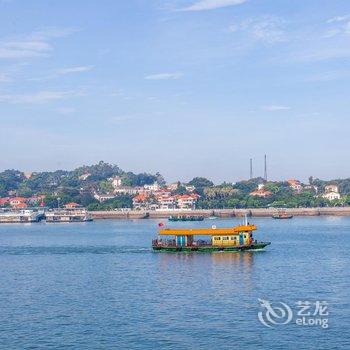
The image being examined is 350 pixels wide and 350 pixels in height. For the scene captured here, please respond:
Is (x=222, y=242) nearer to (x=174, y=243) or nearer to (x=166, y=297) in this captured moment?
(x=174, y=243)

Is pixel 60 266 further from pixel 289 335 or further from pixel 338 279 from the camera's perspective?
pixel 289 335

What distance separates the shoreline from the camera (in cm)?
17088

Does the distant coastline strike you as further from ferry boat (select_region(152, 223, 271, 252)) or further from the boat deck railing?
ferry boat (select_region(152, 223, 271, 252))

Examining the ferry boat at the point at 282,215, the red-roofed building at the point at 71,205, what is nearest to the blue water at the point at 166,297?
the ferry boat at the point at 282,215

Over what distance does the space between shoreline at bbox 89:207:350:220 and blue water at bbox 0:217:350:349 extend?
101 metres

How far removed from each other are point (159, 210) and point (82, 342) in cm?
15041

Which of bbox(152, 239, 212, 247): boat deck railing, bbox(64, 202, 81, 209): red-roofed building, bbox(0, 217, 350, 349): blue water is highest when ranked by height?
bbox(64, 202, 81, 209): red-roofed building

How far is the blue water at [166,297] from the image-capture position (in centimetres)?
3278

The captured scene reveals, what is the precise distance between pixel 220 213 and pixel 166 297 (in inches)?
5287

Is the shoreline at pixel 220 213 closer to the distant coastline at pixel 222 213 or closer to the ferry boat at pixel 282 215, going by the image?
the distant coastline at pixel 222 213

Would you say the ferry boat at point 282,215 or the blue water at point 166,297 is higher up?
the ferry boat at point 282,215

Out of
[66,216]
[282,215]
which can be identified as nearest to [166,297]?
[282,215]

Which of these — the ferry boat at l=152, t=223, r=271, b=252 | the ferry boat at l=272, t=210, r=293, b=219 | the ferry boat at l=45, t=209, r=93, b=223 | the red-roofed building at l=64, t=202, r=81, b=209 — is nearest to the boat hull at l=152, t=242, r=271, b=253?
the ferry boat at l=152, t=223, r=271, b=252

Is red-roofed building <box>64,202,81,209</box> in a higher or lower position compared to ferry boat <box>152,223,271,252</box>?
higher
